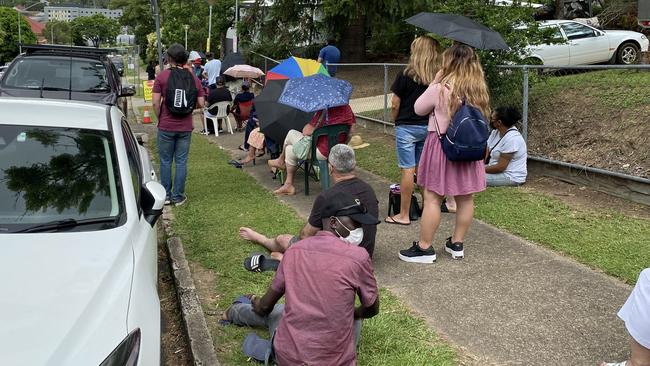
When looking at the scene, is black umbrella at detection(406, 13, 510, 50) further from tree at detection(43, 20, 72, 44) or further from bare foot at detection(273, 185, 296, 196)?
tree at detection(43, 20, 72, 44)

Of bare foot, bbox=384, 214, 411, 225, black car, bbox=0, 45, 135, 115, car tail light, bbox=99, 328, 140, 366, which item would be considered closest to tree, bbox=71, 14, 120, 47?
black car, bbox=0, 45, 135, 115

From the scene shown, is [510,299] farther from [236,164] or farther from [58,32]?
[58,32]

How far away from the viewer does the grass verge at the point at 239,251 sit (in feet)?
12.1

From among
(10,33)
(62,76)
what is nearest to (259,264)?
(62,76)

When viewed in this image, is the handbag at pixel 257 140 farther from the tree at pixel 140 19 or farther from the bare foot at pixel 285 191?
the tree at pixel 140 19

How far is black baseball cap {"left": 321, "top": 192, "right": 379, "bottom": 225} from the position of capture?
154 inches

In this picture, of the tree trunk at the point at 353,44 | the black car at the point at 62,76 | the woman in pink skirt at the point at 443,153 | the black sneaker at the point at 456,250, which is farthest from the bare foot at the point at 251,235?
the tree trunk at the point at 353,44

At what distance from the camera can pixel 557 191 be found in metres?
7.54

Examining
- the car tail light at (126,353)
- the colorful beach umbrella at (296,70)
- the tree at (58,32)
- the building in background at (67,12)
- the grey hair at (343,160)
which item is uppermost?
the building in background at (67,12)

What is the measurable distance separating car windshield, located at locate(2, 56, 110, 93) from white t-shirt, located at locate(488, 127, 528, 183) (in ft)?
21.8

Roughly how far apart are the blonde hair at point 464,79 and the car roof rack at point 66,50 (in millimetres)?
7914

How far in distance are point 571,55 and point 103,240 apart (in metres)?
14.1

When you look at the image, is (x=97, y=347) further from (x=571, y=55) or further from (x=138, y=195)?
(x=571, y=55)

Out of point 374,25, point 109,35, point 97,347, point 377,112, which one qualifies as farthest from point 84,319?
point 109,35
